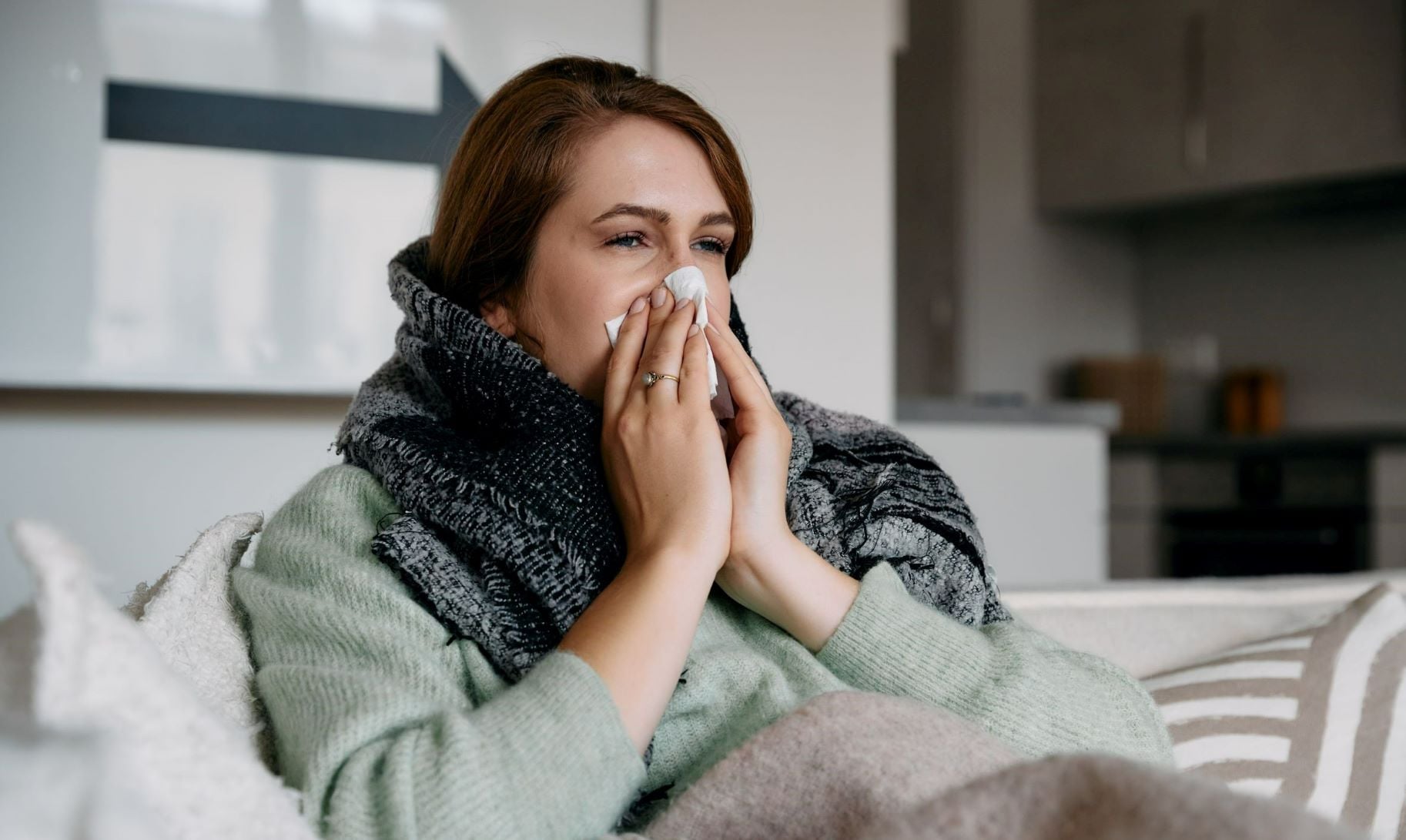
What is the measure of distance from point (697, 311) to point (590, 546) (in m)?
0.25

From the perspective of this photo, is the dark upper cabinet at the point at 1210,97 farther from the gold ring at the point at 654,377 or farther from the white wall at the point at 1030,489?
the gold ring at the point at 654,377

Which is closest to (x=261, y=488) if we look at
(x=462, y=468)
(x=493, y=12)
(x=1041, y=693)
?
(x=493, y=12)

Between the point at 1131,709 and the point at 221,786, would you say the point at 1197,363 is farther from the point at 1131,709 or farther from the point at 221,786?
the point at 221,786

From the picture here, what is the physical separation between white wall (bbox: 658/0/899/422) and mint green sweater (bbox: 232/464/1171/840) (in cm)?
127

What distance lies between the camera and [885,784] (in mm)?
696

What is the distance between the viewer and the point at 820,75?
2344mm

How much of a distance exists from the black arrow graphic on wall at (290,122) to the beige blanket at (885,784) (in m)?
1.42

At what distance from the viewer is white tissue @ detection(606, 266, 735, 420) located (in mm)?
1087

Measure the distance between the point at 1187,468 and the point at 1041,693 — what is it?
3.87 meters

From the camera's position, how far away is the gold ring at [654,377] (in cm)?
102

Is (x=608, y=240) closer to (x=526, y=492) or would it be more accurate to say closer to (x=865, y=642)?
(x=526, y=492)

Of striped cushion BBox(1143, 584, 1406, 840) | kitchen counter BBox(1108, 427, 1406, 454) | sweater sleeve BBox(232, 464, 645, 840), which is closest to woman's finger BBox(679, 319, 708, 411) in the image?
sweater sleeve BBox(232, 464, 645, 840)

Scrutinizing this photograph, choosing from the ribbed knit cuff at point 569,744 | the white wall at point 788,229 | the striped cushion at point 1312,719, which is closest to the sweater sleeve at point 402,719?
the ribbed knit cuff at point 569,744

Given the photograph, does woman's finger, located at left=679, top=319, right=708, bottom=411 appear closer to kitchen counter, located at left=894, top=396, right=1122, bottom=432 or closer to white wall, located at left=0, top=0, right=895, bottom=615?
white wall, located at left=0, top=0, right=895, bottom=615
